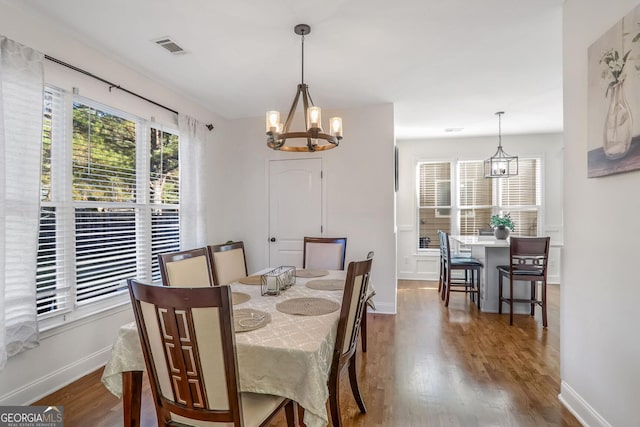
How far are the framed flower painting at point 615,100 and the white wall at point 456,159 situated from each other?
4.36m

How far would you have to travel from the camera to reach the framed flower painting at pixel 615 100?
146 centimetres

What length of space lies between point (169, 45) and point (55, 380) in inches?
105

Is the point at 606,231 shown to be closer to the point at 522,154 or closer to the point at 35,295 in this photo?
the point at 35,295

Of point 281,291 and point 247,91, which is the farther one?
point 247,91

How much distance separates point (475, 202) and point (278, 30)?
16.3 ft

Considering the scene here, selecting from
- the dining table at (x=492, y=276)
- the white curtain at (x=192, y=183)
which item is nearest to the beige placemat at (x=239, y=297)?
the white curtain at (x=192, y=183)

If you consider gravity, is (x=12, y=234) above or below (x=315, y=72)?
below

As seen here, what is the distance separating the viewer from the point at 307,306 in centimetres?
186

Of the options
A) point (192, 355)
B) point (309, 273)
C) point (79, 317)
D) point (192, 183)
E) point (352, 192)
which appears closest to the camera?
point (192, 355)

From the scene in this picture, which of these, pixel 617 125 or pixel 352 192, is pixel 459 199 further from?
pixel 617 125

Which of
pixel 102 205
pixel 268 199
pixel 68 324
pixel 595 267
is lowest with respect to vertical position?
pixel 68 324

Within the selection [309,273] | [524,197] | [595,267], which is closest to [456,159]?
[524,197]

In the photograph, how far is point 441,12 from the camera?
2.19 metres

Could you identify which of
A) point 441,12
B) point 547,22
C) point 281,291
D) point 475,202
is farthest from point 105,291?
point 475,202
